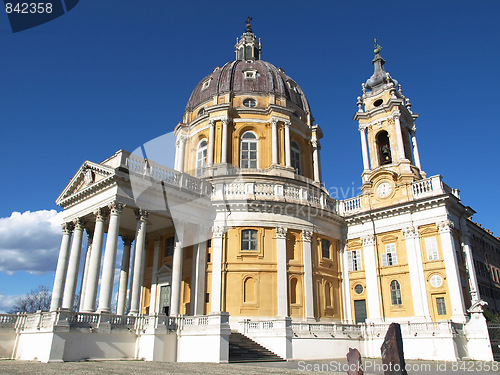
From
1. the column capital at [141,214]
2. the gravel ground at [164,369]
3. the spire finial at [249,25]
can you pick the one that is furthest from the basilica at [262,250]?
the spire finial at [249,25]

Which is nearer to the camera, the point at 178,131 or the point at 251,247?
the point at 251,247

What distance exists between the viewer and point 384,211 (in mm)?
27797

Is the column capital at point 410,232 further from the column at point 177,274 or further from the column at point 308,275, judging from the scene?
the column at point 177,274

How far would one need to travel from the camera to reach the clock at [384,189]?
28.7 m

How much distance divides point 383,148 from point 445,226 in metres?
9.18

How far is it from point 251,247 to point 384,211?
373 inches

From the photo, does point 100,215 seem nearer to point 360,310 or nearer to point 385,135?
point 360,310

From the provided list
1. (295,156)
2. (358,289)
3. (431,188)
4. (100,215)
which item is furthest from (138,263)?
(431,188)

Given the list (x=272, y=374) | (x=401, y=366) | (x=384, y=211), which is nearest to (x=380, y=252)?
(x=384, y=211)

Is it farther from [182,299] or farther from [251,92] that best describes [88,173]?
[251,92]

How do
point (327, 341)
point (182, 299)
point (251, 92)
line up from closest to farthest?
point (327, 341)
point (182, 299)
point (251, 92)

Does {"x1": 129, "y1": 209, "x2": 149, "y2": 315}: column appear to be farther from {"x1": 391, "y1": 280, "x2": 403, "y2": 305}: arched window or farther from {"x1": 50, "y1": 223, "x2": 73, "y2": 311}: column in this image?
{"x1": 391, "y1": 280, "x2": 403, "y2": 305}: arched window

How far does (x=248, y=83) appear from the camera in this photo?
1379 inches

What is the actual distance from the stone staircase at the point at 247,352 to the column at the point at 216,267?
333 centimetres
